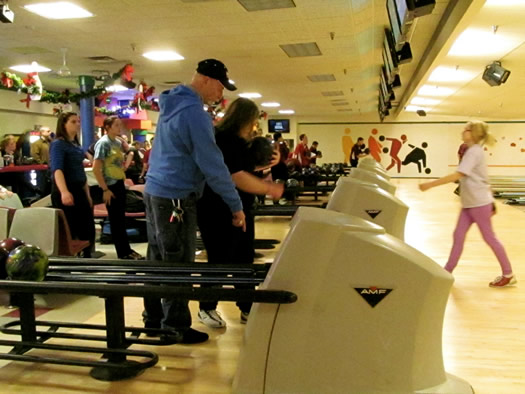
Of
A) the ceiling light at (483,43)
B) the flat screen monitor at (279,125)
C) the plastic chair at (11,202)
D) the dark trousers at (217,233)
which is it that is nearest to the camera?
the dark trousers at (217,233)

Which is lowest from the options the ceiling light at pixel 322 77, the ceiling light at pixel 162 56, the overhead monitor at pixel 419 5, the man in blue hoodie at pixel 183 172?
the man in blue hoodie at pixel 183 172

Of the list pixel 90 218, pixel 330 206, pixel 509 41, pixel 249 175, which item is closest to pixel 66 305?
pixel 90 218

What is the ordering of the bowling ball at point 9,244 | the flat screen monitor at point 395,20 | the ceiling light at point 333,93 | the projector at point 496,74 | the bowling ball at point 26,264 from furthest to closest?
the ceiling light at point 333,93 < the projector at point 496,74 < the flat screen monitor at point 395,20 < the bowling ball at point 9,244 < the bowling ball at point 26,264

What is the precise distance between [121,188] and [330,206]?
7.03 feet

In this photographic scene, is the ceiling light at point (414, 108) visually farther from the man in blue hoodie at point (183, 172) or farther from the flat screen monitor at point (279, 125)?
the man in blue hoodie at point (183, 172)

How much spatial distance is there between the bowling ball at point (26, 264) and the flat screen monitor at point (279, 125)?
2051 cm

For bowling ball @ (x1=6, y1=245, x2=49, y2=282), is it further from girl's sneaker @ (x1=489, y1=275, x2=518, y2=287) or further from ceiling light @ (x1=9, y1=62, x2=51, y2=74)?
ceiling light @ (x1=9, y1=62, x2=51, y2=74)

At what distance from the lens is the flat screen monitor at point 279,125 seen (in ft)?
74.9

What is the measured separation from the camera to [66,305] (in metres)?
3.64

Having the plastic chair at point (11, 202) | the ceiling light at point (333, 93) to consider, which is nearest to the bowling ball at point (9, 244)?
the plastic chair at point (11, 202)

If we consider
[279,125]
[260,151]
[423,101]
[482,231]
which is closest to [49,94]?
[260,151]

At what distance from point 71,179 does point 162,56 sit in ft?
17.3

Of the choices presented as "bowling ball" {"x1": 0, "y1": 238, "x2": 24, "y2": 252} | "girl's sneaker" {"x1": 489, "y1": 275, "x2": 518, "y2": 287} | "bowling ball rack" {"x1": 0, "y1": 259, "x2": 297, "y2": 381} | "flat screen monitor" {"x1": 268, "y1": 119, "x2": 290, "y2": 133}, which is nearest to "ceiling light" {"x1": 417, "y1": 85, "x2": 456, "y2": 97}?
"flat screen monitor" {"x1": 268, "y1": 119, "x2": 290, "y2": 133}

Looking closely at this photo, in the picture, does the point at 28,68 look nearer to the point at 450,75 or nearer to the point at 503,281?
the point at 450,75
